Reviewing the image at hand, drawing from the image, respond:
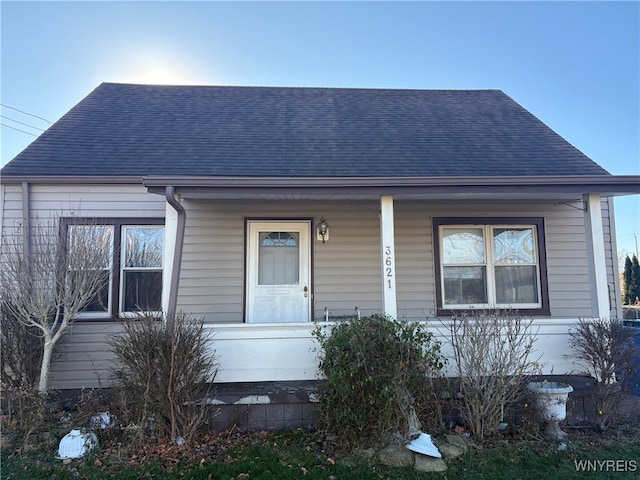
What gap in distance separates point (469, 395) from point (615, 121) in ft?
37.5

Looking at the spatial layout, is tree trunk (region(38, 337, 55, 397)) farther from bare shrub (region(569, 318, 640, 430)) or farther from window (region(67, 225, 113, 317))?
bare shrub (region(569, 318, 640, 430))

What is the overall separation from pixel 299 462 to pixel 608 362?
3590mm

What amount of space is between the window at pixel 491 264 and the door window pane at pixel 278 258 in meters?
2.30

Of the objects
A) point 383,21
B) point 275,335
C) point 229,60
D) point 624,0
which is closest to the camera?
point 275,335

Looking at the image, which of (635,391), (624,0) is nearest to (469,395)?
(635,391)

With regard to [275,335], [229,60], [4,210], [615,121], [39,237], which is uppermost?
[229,60]

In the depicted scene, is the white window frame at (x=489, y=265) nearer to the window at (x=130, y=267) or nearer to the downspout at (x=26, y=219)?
the window at (x=130, y=267)

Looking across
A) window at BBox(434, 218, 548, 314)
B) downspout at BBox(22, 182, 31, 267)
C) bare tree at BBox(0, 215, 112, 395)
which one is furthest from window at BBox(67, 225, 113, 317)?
window at BBox(434, 218, 548, 314)

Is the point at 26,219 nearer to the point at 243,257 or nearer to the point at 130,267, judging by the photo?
→ the point at 130,267

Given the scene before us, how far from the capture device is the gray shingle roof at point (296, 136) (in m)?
5.74

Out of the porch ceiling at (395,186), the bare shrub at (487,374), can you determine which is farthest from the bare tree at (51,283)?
the bare shrub at (487,374)

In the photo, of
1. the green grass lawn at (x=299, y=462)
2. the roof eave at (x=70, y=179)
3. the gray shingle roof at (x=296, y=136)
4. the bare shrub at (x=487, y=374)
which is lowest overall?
the green grass lawn at (x=299, y=462)

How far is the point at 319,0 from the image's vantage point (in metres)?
9.19

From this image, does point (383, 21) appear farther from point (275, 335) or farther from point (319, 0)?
point (275, 335)
